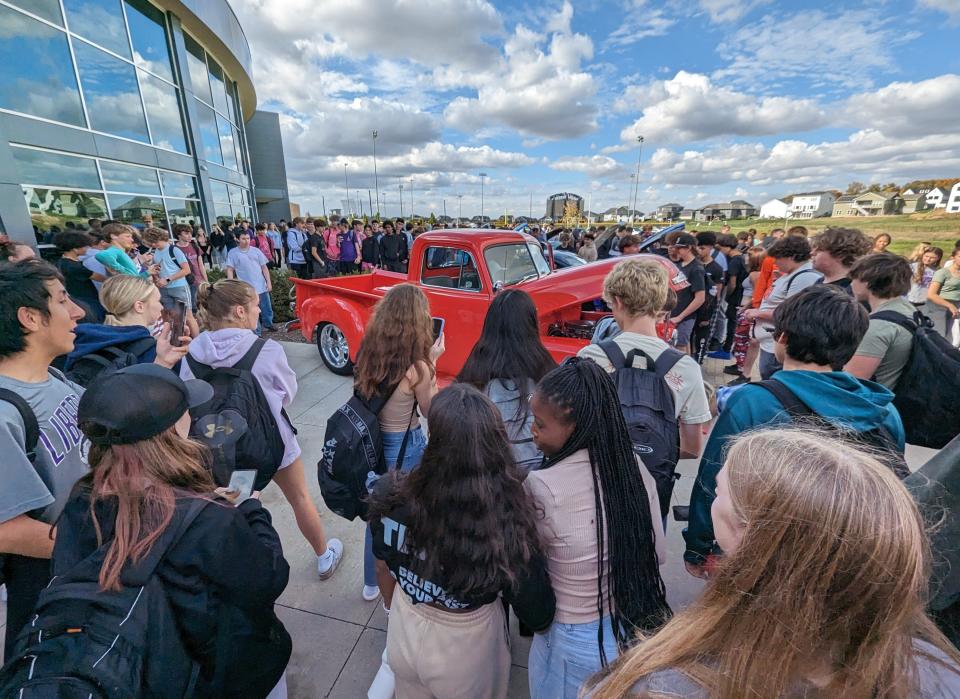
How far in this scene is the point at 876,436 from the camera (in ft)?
Result: 5.15

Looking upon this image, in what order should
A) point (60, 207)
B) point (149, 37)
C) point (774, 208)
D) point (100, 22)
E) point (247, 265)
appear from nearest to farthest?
point (247, 265), point (60, 207), point (100, 22), point (149, 37), point (774, 208)

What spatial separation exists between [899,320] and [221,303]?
3.79 metres

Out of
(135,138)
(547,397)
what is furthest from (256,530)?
(135,138)

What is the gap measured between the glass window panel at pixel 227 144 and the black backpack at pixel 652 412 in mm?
20944

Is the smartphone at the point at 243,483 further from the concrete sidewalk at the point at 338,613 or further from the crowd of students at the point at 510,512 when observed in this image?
the concrete sidewalk at the point at 338,613

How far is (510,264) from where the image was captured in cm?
480

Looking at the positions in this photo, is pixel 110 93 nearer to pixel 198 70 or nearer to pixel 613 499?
pixel 198 70

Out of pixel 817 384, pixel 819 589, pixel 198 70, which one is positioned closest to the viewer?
pixel 819 589

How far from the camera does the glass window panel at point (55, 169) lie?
25.5 feet

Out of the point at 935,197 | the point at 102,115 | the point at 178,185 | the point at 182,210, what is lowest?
the point at 182,210

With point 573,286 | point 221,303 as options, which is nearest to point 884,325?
point 573,286

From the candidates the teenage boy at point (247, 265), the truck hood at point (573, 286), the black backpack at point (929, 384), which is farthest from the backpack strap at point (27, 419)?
the teenage boy at point (247, 265)

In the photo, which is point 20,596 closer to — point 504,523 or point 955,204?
point 504,523

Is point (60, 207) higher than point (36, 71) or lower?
lower
